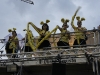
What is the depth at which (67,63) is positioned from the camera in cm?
1077

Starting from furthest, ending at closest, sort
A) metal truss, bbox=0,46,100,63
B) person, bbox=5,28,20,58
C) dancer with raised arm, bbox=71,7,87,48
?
person, bbox=5,28,20,58 → dancer with raised arm, bbox=71,7,87,48 → metal truss, bbox=0,46,100,63

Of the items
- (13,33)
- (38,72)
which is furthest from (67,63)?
(13,33)

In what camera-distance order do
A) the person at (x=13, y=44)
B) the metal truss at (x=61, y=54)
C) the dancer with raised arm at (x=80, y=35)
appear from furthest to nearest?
the person at (x=13, y=44) < the dancer with raised arm at (x=80, y=35) < the metal truss at (x=61, y=54)

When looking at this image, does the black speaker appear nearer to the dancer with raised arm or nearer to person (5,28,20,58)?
the dancer with raised arm

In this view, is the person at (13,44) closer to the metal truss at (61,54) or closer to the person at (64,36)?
the metal truss at (61,54)

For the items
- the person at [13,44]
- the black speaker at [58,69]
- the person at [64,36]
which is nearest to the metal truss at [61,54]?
the black speaker at [58,69]

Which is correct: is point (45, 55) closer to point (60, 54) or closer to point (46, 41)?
point (60, 54)

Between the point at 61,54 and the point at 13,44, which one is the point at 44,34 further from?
the point at 61,54

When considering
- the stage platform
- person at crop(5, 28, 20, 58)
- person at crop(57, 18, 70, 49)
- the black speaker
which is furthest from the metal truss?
person at crop(5, 28, 20, 58)

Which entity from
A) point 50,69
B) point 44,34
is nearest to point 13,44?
point 44,34

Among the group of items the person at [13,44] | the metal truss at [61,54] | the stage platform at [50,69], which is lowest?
the stage platform at [50,69]

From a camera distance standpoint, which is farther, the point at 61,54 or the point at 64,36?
the point at 64,36

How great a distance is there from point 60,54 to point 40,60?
4.01ft

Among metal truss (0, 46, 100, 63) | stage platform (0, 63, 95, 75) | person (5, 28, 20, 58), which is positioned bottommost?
stage platform (0, 63, 95, 75)
